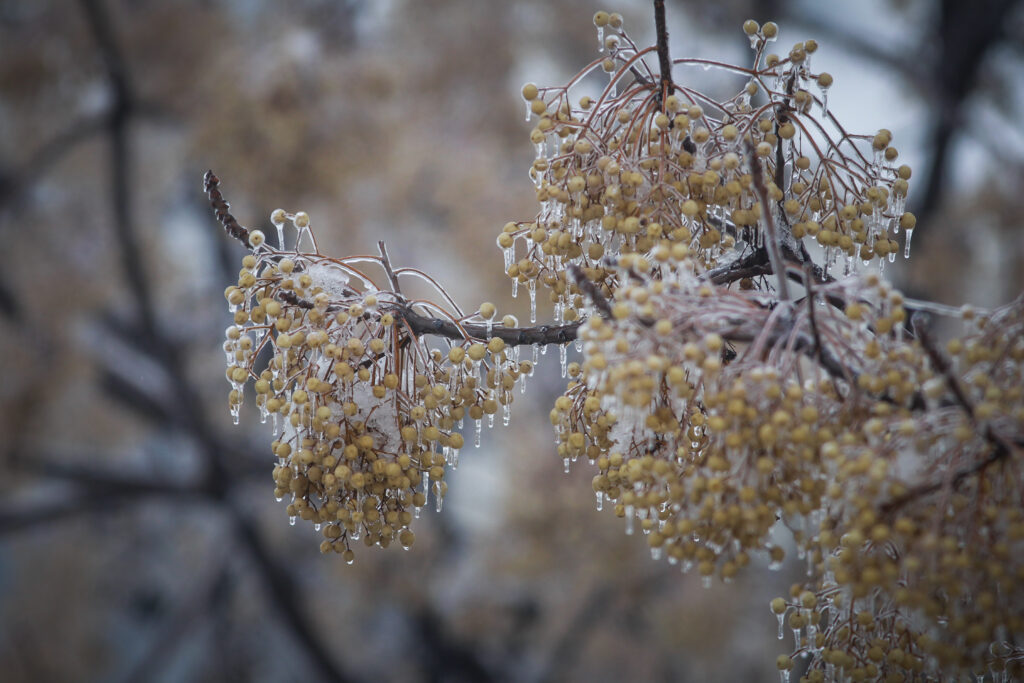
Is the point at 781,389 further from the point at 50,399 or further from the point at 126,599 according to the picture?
the point at 126,599

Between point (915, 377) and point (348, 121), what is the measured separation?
164 inches

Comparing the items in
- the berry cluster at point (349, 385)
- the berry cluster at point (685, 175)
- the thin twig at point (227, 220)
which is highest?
the berry cluster at point (685, 175)

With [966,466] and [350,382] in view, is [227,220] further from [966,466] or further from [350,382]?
[966,466]

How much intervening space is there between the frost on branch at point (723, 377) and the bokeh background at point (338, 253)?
11.1 feet

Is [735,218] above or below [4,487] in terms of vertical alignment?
below

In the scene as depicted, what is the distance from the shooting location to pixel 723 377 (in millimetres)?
794

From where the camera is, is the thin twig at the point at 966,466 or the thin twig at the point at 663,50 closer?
the thin twig at the point at 966,466

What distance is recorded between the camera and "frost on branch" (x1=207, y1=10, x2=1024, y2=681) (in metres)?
0.75

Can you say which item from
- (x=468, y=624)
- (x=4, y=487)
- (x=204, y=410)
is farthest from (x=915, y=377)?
(x=4, y=487)

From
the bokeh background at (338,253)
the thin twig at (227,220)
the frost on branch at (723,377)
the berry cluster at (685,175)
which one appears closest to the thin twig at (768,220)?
the frost on branch at (723,377)

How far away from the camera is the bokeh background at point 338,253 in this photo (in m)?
4.42

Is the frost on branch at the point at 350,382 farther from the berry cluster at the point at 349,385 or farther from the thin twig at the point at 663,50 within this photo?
the thin twig at the point at 663,50

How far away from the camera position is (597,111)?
3.36 feet

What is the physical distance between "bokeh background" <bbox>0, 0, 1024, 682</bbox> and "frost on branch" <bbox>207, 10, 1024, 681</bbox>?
11.1 feet
